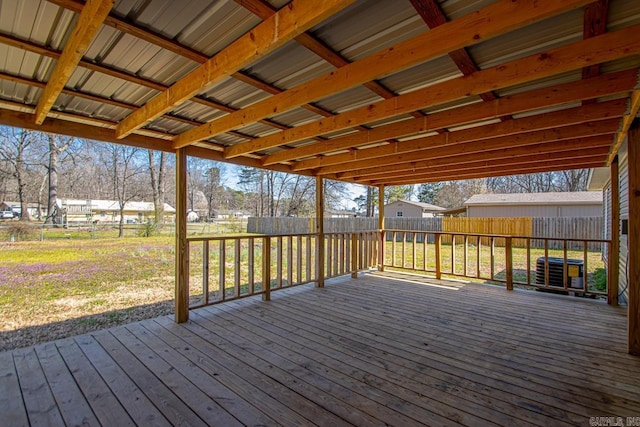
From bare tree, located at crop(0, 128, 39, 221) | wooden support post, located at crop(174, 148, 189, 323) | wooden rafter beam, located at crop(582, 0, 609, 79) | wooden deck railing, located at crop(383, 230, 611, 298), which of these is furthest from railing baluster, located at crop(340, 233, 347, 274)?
bare tree, located at crop(0, 128, 39, 221)

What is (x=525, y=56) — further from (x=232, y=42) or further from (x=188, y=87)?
(x=188, y=87)

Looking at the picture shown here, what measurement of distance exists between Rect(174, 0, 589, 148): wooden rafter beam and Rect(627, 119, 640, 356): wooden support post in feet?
7.75

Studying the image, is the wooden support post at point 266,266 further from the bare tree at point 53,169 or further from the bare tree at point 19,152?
the bare tree at point 19,152

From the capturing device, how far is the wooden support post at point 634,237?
262 centimetres

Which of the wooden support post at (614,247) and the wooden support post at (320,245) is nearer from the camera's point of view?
the wooden support post at (614,247)

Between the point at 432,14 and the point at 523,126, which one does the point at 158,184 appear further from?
the point at 432,14

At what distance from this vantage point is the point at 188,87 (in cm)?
201

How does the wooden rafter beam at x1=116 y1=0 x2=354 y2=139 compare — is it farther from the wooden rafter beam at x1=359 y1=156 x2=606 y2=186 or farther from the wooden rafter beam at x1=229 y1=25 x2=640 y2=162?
the wooden rafter beam at x1=359 y1=156 x2=606 y2=186

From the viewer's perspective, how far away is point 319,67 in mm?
1980

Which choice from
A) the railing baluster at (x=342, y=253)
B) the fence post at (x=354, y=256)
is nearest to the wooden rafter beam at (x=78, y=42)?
the railing baluster at (x=342, y=253)

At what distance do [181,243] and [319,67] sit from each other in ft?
8.84

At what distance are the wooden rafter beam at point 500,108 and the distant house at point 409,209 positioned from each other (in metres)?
18.1

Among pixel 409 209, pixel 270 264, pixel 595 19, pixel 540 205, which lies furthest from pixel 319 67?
pixel 409 209

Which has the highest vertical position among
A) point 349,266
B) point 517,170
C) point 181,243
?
point 517,170
